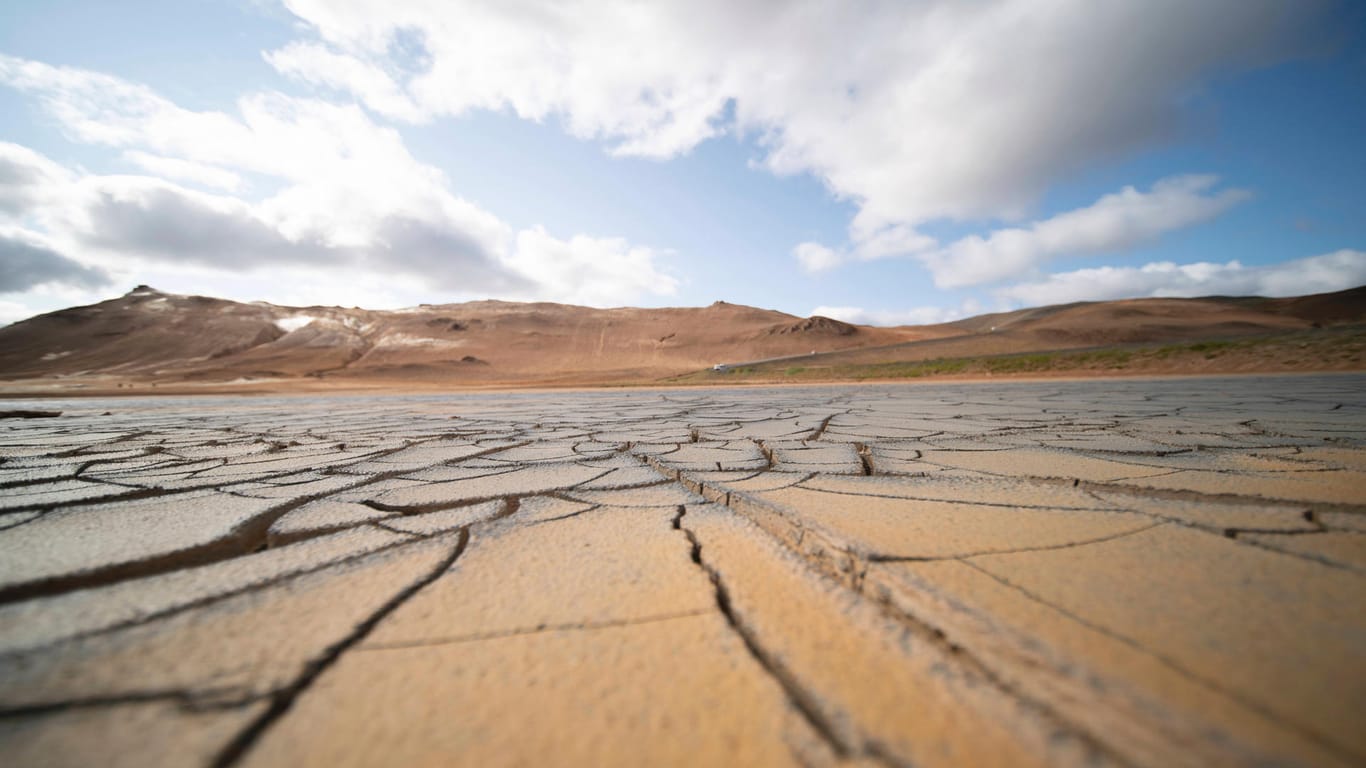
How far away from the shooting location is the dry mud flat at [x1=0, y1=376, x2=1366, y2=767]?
19.9 inches

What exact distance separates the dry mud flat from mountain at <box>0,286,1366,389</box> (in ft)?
66.6

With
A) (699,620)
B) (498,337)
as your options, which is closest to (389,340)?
(498,337)

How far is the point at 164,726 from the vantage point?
52 cm

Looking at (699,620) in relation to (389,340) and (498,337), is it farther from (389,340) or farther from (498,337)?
(389,340)

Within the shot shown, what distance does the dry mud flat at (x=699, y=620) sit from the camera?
506 millimetres

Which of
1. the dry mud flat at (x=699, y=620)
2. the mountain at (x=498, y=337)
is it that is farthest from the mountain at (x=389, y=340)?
the dry mud flat at (x=699, y=620)

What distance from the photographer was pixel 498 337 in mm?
34031

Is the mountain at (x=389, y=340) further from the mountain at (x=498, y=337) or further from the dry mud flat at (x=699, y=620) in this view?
the dry mud flat at (x=699, y=620)

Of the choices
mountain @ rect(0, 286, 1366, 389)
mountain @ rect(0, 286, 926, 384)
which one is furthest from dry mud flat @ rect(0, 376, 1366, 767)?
mountain @ rect(0, 286, 926, 384)

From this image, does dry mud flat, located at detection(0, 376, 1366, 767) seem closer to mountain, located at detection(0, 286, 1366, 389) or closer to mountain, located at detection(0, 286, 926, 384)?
mountain, located at detection(0, 286, 1366, 389)

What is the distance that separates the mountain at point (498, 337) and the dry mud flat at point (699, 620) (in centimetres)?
2031

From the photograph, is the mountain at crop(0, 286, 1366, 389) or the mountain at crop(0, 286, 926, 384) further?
the mountain at crop(0, 286, 926, 384)

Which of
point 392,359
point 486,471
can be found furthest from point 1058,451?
point 392,359

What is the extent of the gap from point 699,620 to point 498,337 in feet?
118
